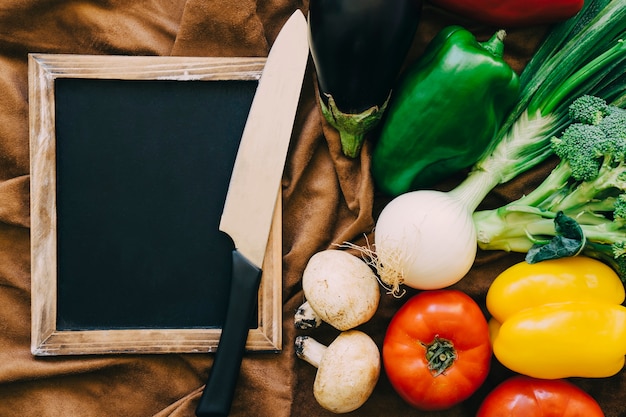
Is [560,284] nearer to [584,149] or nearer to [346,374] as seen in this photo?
[584,149]

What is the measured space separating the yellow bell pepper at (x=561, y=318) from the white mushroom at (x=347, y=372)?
23 centimetres

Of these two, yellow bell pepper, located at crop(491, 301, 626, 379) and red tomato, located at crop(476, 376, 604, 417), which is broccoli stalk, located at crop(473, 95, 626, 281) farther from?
red tomato, located at crop(476, 376, 604, 417)

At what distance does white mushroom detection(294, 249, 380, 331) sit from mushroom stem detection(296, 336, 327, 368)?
66 millimetres

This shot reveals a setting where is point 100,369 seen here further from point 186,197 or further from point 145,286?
point 186,197

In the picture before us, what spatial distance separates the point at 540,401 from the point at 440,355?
19 cm

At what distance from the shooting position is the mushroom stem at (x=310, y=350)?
108cm

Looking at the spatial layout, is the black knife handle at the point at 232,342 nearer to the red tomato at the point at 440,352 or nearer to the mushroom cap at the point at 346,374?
the mushroom cap at the point at 346,374

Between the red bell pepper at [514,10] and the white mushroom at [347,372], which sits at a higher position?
the red bell pepper at [514,10]

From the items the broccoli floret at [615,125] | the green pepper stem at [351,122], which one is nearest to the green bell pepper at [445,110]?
the green pepper stem at [351,122]

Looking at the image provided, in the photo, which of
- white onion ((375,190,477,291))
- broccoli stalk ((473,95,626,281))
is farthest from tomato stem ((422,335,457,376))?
broccoli stalk ((473,95,626,281))

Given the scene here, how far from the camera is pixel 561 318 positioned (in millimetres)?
973

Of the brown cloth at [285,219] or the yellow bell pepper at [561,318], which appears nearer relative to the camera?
the yellow bell pepper at [561,318]

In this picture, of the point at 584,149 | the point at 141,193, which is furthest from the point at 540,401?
the point at 141,193

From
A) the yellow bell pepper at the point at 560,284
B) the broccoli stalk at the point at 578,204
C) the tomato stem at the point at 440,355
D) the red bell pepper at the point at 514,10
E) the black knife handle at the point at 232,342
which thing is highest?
the red bell pepper at the point at 514,10
